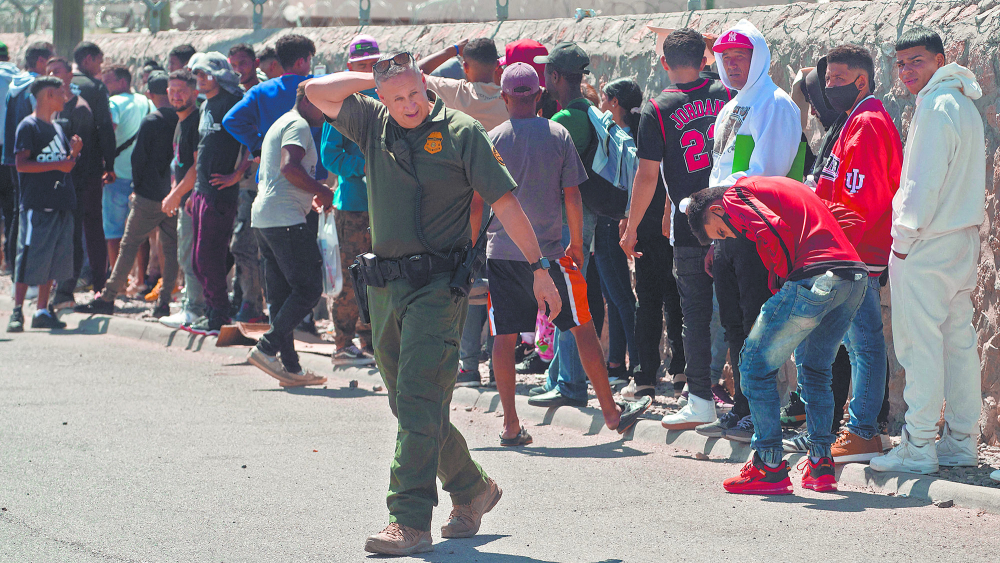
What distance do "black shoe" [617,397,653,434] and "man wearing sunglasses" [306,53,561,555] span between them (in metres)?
2.11

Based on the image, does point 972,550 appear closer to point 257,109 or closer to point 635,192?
point 635,192

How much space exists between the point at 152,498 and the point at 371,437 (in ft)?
5.73

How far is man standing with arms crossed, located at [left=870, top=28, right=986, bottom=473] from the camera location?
561 cm

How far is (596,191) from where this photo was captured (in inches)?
289

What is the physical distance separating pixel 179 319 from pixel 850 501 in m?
6.91

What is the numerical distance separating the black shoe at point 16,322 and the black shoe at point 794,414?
277 inches

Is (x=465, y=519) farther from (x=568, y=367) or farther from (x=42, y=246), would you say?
(x=42, y=246)

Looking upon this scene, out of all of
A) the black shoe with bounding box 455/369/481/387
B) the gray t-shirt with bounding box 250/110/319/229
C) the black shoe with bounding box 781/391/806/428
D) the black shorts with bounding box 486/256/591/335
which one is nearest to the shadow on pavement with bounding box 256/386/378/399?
the black shoe with bounding box 455/369/481/387

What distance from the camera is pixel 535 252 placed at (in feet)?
15.6

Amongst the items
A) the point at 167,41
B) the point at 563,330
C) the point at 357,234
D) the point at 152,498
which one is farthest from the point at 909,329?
the point at 167,41

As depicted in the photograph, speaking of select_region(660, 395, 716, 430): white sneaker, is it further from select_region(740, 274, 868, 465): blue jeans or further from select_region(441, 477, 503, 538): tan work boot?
select_region(441, 477, 503, 538): tan work boot

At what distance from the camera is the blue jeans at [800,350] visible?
543 cm

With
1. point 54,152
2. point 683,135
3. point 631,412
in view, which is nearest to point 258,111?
point 54,152

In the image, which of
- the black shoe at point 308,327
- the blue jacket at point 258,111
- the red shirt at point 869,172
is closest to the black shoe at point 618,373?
the red shirt at point 869,172
